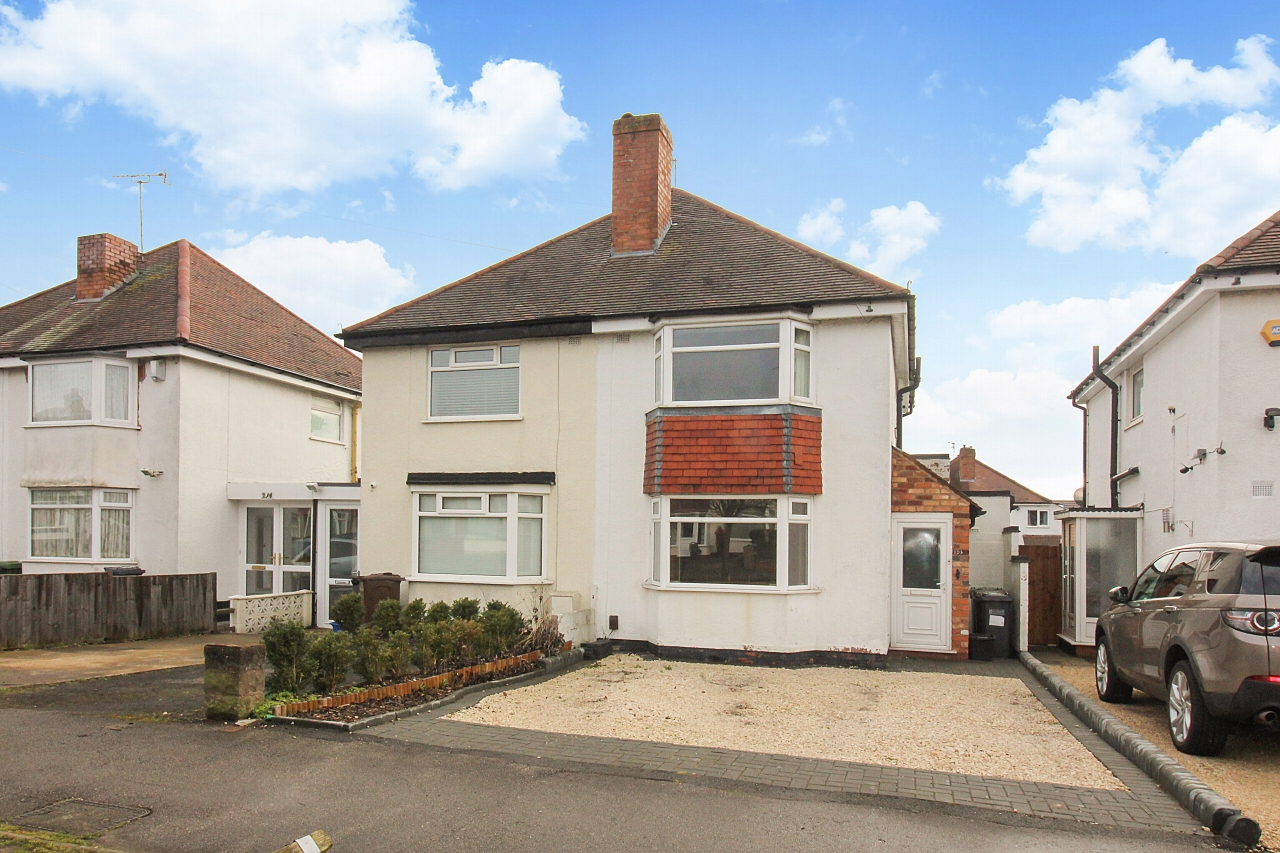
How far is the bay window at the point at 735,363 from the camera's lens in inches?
481

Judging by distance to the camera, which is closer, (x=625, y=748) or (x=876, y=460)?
(x=625, y=748)

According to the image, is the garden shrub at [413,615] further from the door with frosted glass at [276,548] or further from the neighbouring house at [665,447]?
the door with frosted glass at [276,548]

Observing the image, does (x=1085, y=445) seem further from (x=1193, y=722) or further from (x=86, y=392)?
(x=86, y=392)

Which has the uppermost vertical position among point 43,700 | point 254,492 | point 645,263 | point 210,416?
point 645,263

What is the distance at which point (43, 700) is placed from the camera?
938 centimetres

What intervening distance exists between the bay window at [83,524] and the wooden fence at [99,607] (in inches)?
90.3

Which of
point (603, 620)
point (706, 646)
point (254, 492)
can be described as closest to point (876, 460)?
point (706, 646)

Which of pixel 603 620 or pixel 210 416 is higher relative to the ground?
pixel 210 416

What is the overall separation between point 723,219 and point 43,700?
1106cm

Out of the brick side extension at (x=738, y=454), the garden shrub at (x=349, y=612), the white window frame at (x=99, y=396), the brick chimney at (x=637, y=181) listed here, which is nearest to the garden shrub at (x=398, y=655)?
the garden shrub at (x=349, y=612)

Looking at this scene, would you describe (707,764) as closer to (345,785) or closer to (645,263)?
(345,785)

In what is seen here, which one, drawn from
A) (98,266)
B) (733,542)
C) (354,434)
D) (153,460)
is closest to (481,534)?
(733,542)

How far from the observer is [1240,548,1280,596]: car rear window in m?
6.77

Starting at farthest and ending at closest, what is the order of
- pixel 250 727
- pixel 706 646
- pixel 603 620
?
pixel 603 620 < pixel 706 646 < pixel 250 727
